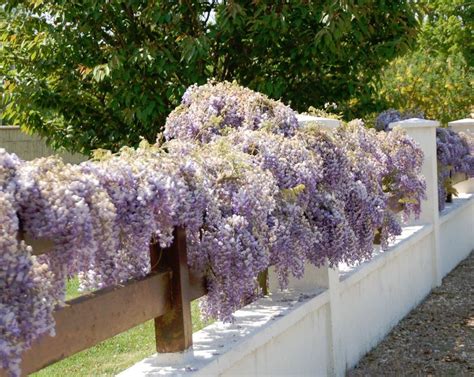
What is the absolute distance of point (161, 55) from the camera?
8500 millimetres

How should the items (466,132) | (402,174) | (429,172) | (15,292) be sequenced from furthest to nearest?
(466,132), (429,172), (402,174), (15,292)

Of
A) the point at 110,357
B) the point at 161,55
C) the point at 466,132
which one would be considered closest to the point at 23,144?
the point at 466,132

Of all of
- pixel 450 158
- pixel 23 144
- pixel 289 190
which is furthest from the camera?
pixel 23 144

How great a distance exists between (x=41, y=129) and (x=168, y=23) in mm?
2163

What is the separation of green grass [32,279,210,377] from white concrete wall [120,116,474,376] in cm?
87

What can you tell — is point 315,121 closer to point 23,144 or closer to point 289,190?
point 289,190

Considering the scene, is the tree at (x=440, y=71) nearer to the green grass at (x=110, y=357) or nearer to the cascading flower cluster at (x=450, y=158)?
the cascading flower cluster at (x=450, y=158)

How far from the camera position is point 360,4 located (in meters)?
8.14

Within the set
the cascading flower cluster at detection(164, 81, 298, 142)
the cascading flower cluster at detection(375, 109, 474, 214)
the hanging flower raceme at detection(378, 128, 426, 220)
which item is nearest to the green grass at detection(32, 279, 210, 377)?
the cascading flower cluster at detection(164, 81, 298, 142)

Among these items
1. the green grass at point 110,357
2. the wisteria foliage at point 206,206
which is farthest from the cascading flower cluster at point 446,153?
the green grass at point 110,357

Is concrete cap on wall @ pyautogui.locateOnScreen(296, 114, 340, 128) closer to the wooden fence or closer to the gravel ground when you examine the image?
the gravel ground

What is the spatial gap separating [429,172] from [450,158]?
1.28 meters

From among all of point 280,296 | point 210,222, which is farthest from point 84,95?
point 210,222

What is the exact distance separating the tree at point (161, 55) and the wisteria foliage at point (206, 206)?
1775 mm
